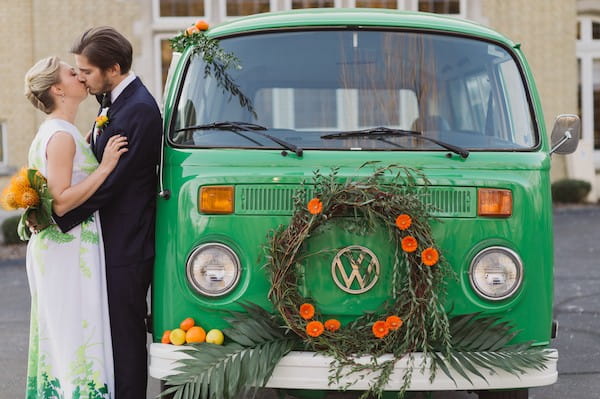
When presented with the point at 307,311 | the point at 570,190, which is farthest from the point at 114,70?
the point at 570,190

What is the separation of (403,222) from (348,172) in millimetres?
338

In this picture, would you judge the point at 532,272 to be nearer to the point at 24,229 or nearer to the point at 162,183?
the point at 162,183

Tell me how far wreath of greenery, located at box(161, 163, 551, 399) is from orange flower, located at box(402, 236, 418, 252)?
1.1 inches

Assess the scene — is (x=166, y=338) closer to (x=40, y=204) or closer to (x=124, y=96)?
(x=40, y=204)

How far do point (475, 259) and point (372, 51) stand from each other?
1.17 metres

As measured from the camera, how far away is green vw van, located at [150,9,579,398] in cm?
371

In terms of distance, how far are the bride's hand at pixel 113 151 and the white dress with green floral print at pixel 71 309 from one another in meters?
0.14

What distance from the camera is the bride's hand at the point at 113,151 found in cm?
395

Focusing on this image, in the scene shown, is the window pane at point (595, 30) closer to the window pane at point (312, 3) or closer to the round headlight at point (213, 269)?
the window pane at point (312, 3)

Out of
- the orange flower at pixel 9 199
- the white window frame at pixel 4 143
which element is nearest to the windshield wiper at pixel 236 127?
the orange flower at pixel 9 199

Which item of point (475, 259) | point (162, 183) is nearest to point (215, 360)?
point (162, 183)

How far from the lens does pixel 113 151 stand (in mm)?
3947

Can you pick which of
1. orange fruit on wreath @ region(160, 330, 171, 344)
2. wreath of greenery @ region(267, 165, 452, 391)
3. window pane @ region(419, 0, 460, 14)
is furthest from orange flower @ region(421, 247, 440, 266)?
window pane @ region(419, 0, 460, 14)

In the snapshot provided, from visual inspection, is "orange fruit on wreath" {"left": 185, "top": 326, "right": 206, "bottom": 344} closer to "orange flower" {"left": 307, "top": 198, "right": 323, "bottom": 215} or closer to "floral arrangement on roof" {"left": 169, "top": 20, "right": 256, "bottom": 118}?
"orange flower" {"left": 307, "top": 198, "right": 323, "bottom": 215}
